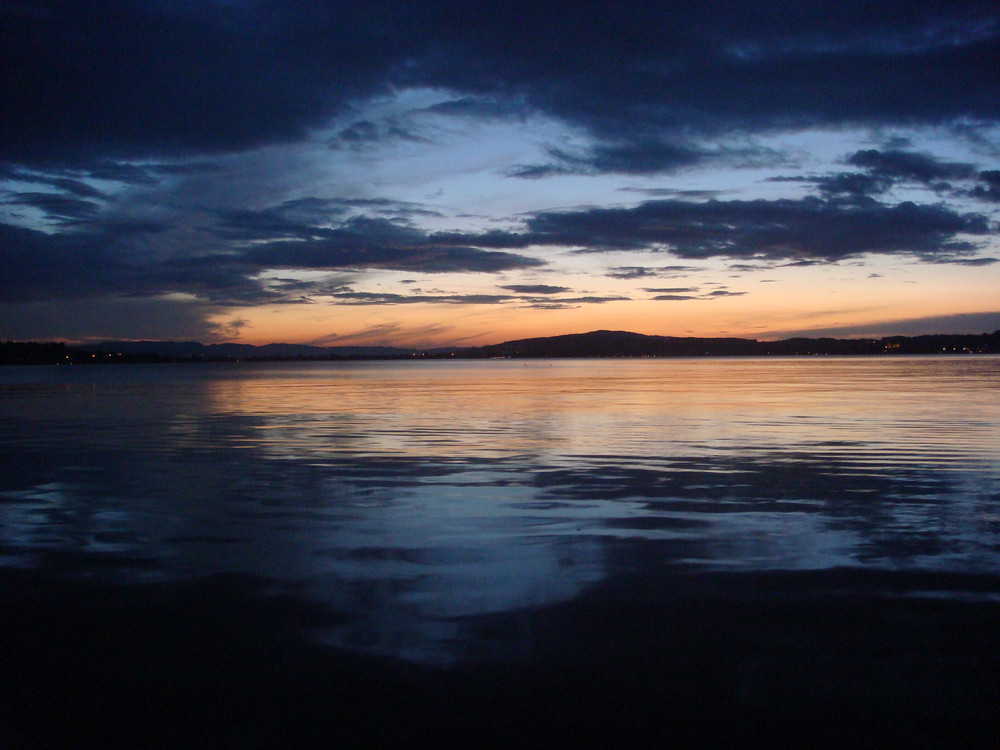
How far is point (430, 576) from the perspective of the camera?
8.41 metres

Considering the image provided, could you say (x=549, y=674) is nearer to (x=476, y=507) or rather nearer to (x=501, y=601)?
(x=501, y=601)

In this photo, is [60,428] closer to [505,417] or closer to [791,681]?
[505,417]

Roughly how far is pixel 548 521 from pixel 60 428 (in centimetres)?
2187

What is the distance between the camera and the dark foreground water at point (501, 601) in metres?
5.33

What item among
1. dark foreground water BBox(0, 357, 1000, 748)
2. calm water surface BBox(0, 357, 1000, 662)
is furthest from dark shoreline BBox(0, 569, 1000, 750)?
calm water surface BBox(0, 357, 1000, 662)

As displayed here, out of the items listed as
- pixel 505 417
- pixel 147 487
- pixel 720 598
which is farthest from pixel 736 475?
pixel 505 417

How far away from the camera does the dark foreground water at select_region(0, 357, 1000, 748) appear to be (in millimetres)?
5328

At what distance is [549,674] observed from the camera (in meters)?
5.88

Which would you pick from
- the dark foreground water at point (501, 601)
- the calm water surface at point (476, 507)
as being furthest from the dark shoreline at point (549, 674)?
the calm water surface at point (476, 507)

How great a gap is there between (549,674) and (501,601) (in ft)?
5.52

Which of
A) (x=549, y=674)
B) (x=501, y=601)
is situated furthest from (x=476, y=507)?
(x=549, y=674)

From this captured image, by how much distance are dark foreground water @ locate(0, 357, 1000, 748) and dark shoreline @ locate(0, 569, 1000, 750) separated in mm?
24

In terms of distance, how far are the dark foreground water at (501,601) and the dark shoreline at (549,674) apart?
0.08ft

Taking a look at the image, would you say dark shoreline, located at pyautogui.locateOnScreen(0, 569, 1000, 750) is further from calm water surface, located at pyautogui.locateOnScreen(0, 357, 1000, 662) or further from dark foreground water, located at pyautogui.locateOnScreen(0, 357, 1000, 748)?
calm water surface, located at pyautogui.locateOnScreen(0, 357, 1000, 662)
